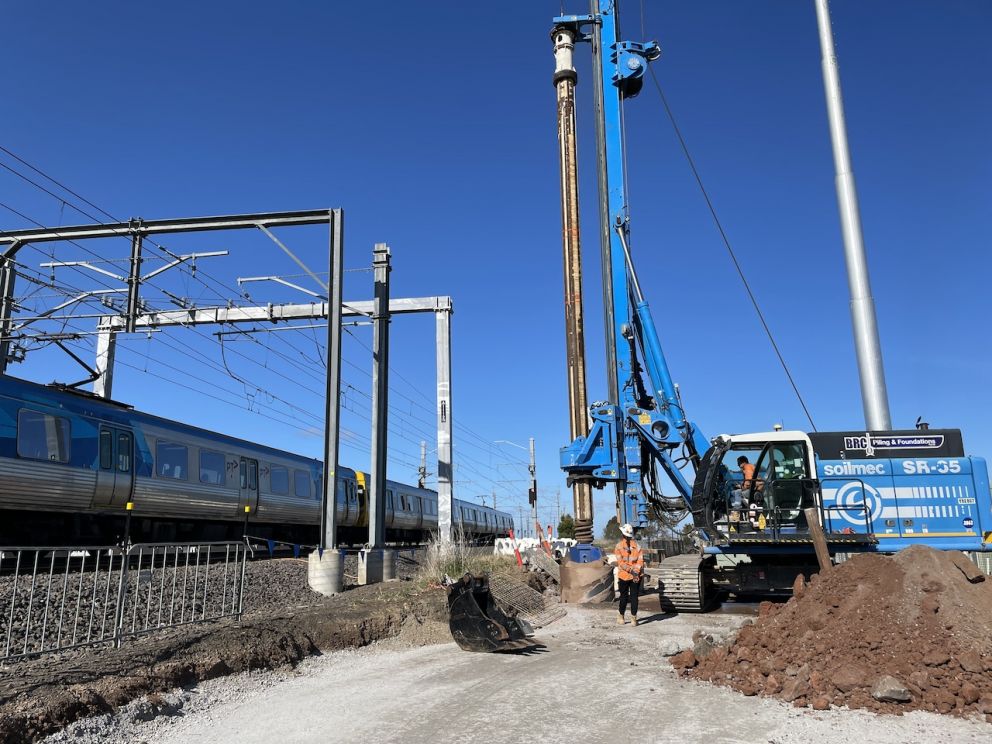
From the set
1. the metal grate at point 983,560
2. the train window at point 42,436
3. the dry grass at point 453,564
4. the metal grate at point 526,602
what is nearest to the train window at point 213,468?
the train window at point 42,436

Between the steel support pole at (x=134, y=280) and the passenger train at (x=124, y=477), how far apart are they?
1999 millimetres

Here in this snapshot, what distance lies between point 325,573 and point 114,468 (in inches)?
233

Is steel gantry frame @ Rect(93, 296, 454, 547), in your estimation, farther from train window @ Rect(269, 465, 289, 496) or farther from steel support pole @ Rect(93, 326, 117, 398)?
train window @ Rect(269, 465, 289, 496)

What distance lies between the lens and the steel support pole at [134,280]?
13320 millimetres

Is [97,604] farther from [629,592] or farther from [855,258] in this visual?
[855,258]

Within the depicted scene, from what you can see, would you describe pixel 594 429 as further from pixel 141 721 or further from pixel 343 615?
pixel 141 721

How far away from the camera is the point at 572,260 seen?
14.5 metres

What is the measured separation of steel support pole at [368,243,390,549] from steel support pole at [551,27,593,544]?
3.52 m

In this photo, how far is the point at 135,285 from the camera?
1337 centimetres

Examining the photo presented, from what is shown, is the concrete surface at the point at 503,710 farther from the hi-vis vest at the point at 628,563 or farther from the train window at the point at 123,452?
the train window at the point at 123,452

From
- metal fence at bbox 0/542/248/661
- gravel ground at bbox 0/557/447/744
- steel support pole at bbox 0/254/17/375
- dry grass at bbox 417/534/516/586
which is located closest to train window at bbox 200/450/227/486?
steel support pole at bbox 0/254/17/375

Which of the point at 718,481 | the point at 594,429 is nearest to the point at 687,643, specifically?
the point at 718,481

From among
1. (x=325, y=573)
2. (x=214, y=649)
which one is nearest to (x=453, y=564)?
(x=325, y=573)

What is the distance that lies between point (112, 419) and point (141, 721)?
10915 mm
